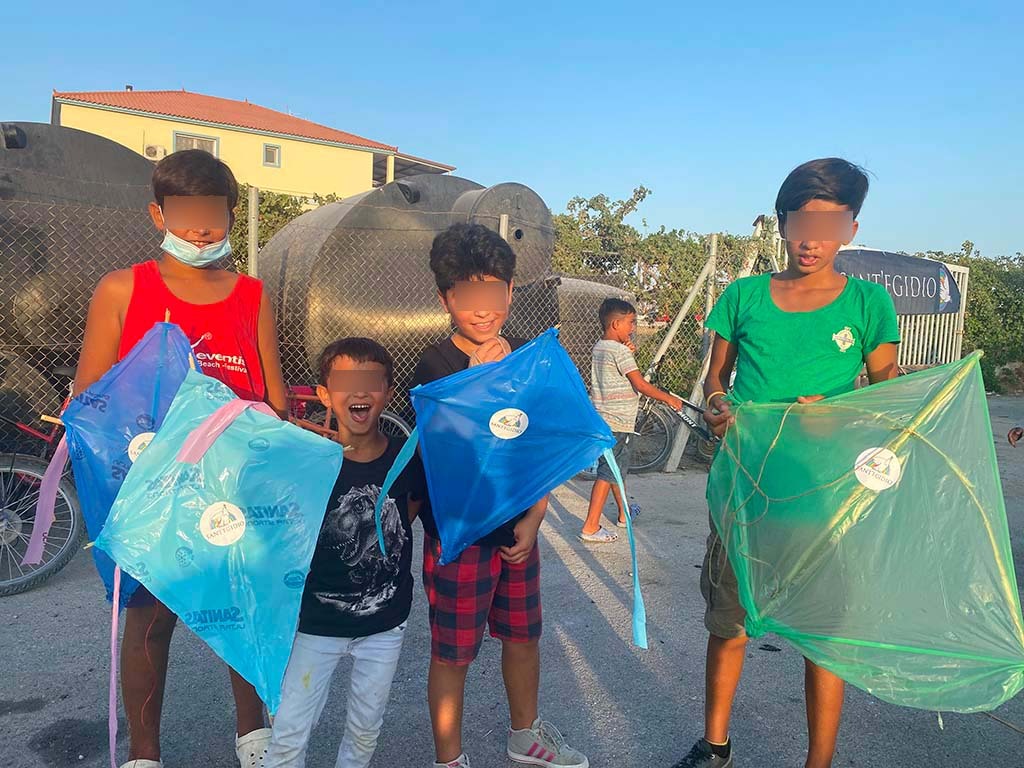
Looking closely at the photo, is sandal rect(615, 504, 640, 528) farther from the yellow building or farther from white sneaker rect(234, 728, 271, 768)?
the yellow building

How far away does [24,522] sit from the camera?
4.04 meters

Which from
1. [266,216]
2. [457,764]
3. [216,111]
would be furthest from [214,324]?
[216,111]

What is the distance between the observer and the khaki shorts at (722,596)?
2188 millimetres

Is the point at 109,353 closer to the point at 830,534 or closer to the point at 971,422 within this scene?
the point at 830,534

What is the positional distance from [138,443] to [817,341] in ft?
6.45

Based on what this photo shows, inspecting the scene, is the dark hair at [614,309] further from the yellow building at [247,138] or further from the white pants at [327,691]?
the yellow building at [247,138]

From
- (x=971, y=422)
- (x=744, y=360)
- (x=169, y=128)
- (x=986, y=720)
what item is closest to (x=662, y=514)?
(x=986, y=720)

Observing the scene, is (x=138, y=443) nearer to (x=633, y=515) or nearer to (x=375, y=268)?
(x=375, y=268)

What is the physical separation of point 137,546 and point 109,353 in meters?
0.61

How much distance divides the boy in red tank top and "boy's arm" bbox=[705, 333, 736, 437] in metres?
1.45

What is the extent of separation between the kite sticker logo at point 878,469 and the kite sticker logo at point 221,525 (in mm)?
1610

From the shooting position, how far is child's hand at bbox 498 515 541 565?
2.09m

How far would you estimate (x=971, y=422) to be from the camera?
1851 millimetres

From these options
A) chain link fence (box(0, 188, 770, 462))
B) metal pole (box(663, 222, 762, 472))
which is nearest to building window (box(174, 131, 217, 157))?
chain link fence (box(0, 188, 770, 462))
